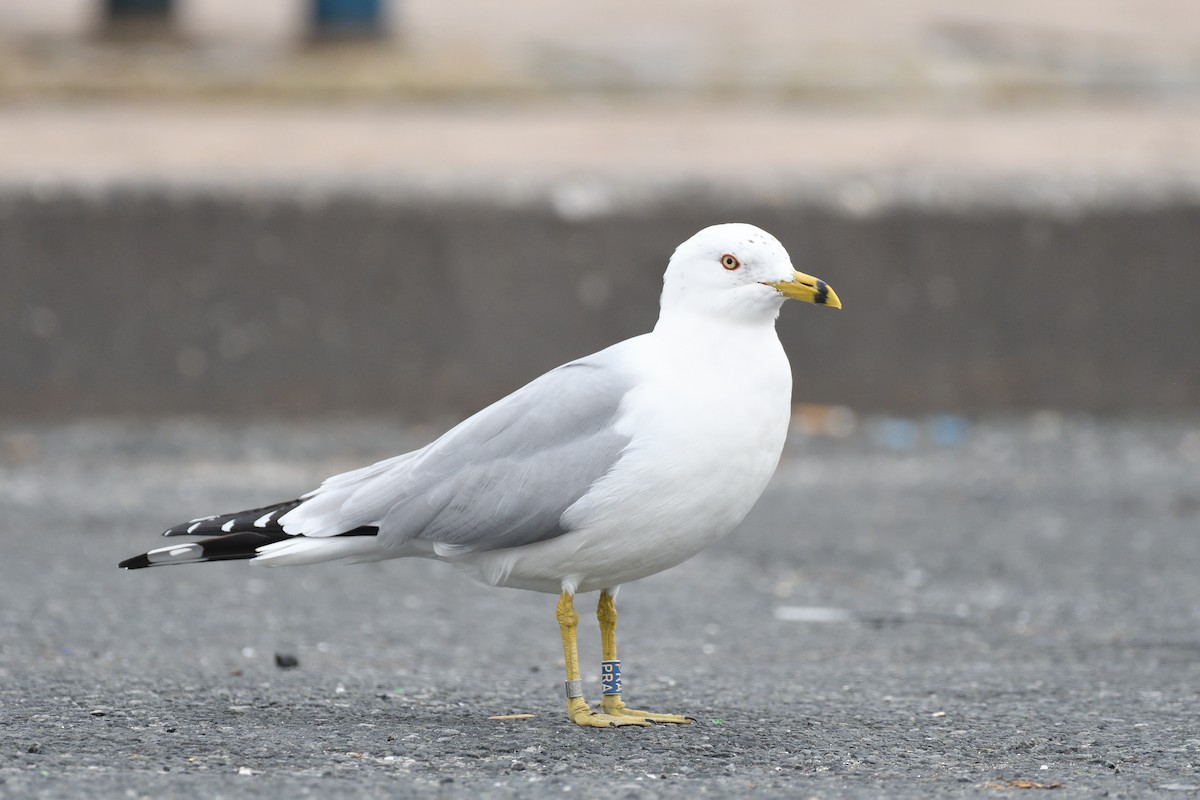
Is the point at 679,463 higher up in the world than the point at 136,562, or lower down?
higher up

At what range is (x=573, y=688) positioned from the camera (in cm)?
342

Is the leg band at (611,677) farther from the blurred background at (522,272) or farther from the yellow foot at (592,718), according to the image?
the blurred background at (522,272)

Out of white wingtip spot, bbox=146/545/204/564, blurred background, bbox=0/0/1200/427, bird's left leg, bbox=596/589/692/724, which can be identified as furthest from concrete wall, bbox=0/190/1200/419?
white wingtip spot, bbox=146/545/204/564

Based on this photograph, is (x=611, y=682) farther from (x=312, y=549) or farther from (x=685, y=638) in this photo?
(x=685, y=638)

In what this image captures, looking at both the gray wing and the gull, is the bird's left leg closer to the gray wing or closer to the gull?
the gull

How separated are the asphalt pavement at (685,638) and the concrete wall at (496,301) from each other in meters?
0.19

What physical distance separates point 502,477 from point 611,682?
48cm

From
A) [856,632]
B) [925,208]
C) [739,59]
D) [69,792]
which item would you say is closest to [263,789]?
[69,792]

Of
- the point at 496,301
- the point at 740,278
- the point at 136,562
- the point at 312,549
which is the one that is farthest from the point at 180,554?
the point at 496,301

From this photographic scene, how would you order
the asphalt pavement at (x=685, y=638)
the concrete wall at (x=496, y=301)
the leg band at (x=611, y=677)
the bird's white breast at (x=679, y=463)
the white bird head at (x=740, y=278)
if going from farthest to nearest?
1. the concrete wall at (x=496, y=301)
2. the leg band at (x=611, y=677)
3. the white bird head at (x=740, y=278)
4. the bird's white breast at (x=679, y=463)
5. the asphalt pavement at (x=685, y=638)

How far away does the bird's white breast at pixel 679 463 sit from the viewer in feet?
10.6

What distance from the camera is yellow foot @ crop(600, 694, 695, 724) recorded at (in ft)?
11.2

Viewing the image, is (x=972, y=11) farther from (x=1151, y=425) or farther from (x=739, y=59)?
(x=1151, y=425)

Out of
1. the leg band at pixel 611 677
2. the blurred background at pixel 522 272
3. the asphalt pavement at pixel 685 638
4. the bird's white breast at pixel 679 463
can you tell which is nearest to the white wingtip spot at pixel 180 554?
the asphalt pavement at pixel 685 638
